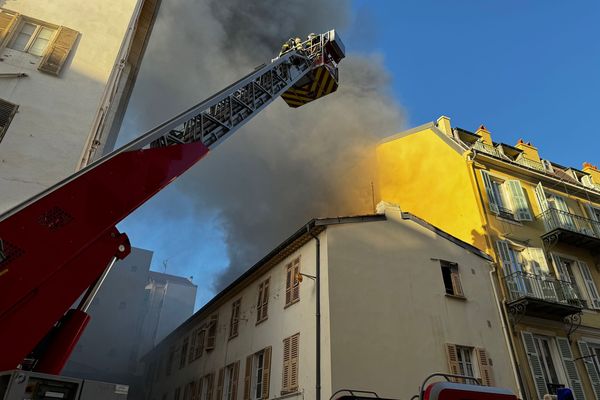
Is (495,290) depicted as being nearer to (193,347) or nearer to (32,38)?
(193,347)

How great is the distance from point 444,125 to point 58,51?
17.7m

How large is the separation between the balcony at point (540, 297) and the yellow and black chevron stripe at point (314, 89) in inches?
402

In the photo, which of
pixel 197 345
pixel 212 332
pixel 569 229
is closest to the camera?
pixel 569 229

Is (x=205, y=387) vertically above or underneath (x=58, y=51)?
underneath

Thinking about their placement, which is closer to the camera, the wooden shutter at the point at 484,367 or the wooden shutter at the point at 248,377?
the wooden shutter at the point at 484,367

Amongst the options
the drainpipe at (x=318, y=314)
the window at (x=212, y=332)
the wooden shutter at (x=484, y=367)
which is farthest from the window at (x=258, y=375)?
the wooden shutter at (x=484, y=367)

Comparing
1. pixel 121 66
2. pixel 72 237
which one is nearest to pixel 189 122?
pixel 72 237

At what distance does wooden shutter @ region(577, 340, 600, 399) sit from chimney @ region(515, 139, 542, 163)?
32.3 feet

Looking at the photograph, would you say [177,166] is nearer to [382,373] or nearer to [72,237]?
[72,237]

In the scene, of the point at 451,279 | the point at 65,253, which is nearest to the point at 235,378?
the point at 451,279

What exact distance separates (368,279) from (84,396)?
1098 cm

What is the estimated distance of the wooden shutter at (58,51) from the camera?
30.2 feet

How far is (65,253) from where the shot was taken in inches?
159

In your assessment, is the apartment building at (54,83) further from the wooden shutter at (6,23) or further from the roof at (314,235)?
the roof at (314,235)
